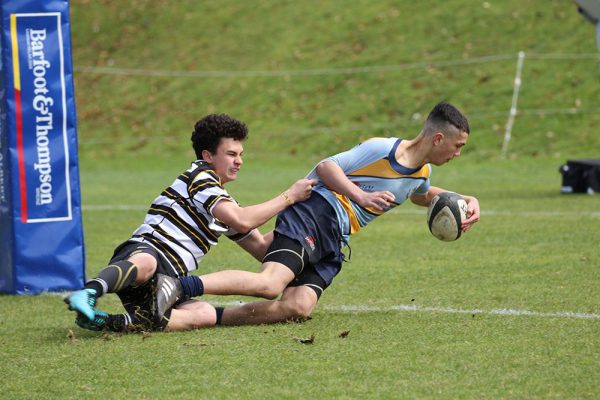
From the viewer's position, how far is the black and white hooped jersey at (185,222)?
6656mm

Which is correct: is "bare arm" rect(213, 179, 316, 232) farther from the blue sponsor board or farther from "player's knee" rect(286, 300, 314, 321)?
the blue sponsor board

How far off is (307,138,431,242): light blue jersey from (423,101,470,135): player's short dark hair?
0.86 feet

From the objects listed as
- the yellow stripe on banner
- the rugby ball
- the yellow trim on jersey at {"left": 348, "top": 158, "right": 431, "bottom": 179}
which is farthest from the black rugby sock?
the yellow stripe on banner

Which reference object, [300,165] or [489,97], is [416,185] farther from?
[489,97]

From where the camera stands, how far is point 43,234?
326 inches

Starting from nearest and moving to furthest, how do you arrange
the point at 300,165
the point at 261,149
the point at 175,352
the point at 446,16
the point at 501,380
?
the point at 501,380
the point at 175,352
the point at 300,165
the point at 261,149
the point at 446,16

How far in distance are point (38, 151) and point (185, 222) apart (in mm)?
2099

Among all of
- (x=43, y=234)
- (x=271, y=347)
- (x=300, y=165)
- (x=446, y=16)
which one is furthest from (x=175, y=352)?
(x=446, y=16)

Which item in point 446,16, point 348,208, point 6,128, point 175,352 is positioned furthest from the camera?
point 446,16

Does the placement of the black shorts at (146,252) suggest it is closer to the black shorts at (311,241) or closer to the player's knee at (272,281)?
the player's knee at (272,281)

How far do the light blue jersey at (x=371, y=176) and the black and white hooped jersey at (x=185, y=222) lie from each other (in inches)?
31.6

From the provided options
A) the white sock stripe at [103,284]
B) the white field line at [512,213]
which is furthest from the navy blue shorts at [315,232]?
the white field line at [512,213]

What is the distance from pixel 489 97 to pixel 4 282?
16602mm

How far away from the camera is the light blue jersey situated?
701 cm
